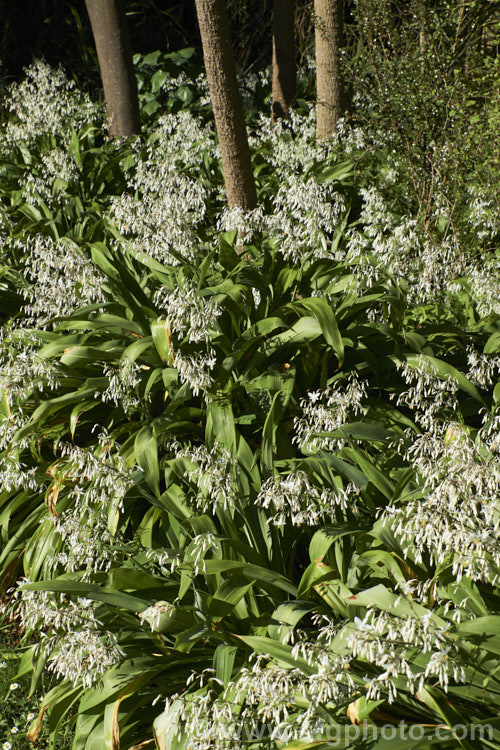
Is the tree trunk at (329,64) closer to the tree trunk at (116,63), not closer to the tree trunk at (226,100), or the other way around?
the tree trunk at (226,100)

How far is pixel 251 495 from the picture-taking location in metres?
2.76

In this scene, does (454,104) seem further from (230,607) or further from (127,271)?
(230,607)

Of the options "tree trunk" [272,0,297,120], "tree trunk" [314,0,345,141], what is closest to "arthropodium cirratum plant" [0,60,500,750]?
"tree trunk" [314,0,345,141]

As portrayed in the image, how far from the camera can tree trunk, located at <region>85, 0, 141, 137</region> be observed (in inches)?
288

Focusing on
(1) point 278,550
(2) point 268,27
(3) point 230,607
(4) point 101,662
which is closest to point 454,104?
(1) point 278,550

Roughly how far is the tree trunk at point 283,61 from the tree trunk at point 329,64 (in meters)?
1.30

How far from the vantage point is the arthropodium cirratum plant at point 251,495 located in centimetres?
187

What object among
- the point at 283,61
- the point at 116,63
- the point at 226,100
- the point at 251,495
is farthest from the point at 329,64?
the point at 251,495

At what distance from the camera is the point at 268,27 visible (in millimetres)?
10430

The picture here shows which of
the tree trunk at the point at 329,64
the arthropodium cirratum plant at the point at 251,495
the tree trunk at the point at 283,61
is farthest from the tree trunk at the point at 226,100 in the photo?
the tree trunk at the point at 283,61

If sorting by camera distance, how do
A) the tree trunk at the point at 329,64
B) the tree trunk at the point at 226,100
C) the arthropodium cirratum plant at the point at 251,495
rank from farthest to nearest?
1. the tree trunk at the point at 329,64
2. the tree trunk at the point at 226,100
3. the arthropodium cirratum plant at the point at 251,495

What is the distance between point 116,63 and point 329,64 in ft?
9.23

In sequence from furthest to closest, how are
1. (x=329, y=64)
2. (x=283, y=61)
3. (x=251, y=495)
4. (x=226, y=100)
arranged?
(x=283, y=61)
(x=329, y=64)
(x=226, y=100)
(x=251, y=495)

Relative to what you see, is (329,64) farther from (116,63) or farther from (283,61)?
(116,63)
